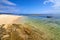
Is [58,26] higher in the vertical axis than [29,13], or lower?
lower

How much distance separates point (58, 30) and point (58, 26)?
0.06m

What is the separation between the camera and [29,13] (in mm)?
1403

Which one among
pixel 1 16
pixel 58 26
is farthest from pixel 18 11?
pixel 58 26

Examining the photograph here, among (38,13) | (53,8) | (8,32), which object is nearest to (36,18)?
(38,13)

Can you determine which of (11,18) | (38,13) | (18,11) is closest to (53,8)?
(38,13)

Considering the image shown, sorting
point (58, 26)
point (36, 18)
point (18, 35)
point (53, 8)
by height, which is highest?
point (53, 8)

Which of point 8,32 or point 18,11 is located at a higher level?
point 18,11

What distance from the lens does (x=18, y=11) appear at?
1408 mm

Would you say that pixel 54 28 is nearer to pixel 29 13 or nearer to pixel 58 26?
pixel 58 26

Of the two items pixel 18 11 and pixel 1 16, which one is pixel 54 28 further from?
pixel 1 16

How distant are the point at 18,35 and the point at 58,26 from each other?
567 millimetres

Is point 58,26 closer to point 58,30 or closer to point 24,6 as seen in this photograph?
point 58,30

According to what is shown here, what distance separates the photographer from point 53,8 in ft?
4.58

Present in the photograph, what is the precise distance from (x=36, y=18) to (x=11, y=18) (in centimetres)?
35
